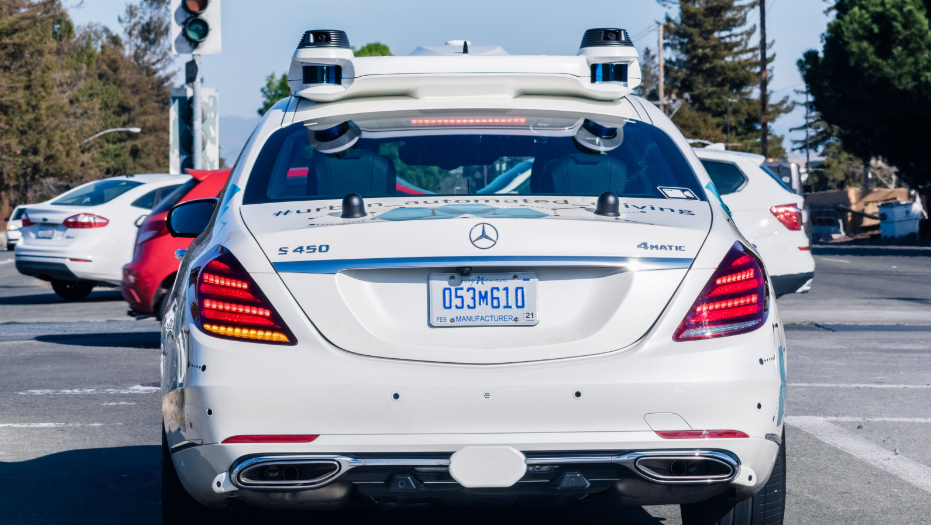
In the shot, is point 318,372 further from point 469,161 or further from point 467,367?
point 469,161

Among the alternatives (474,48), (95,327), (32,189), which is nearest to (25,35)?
(32,189)

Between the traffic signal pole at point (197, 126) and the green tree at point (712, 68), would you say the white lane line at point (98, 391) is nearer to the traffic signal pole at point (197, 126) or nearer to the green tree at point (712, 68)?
the traffic signal pole at point (197, 126)

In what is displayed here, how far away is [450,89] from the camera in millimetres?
4473

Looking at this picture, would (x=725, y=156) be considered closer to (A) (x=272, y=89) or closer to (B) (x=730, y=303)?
(B) (x=730, y=303)

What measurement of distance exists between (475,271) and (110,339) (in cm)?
857

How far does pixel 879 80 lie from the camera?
123 ft

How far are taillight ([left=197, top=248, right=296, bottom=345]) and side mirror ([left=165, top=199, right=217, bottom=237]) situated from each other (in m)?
1.29

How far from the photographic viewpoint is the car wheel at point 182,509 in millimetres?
3957

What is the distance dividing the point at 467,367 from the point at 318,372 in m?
0.42

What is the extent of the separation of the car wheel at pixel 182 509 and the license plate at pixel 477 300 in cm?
102

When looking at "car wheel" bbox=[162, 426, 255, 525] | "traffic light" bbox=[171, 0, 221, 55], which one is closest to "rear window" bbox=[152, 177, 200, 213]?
"traffic light" bbox=[171, 0, 221, 55]

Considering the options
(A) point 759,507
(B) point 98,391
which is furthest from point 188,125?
(A) point 759,507

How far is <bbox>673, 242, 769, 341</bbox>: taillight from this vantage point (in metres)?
3.58

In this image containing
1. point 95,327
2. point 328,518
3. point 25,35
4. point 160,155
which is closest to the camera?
point 328,518
